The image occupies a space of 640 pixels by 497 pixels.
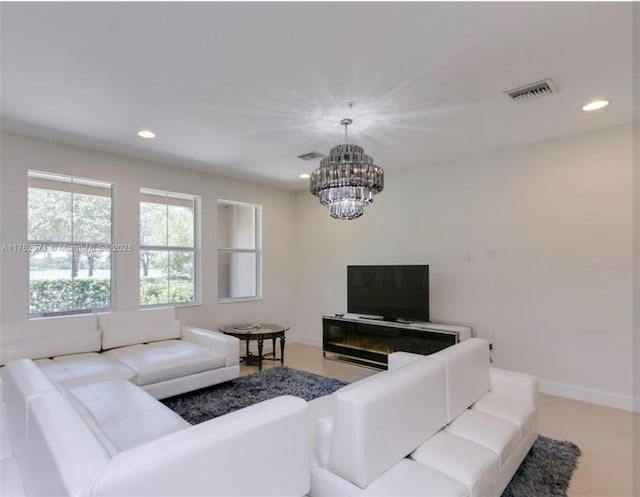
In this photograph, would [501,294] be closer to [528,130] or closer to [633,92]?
[528,130]

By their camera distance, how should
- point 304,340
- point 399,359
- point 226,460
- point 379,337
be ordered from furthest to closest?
point 304,340
point 379,337
point 399,359
point 226,460

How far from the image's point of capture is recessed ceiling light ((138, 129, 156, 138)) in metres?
3.53

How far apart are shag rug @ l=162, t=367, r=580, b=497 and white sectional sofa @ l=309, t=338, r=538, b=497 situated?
0.18 m

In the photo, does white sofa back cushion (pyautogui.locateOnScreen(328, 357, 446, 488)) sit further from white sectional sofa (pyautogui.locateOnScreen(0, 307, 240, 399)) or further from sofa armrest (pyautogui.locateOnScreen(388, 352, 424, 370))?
white sectional sofa (pyautogui.locateOnScreen(0, 307, 240, 399))

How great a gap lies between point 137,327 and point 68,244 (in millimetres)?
1209

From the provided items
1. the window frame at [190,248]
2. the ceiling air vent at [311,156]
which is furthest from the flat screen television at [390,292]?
the window frame at [190,248]

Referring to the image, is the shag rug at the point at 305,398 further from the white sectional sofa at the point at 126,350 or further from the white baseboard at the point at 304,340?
the white baseboard at the point at 304,340

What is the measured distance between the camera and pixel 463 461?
1.72m

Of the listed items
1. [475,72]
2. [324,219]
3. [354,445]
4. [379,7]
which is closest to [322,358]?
[324,219]

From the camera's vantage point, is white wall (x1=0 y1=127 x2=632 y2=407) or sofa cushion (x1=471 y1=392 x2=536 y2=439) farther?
white wall (x1=0 y1=127 x2=632 y2=407)

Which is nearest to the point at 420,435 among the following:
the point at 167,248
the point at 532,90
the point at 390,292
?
the point at 532,90

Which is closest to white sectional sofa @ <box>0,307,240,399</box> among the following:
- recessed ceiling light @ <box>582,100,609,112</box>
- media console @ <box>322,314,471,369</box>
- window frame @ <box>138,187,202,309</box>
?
window frame @ <box>138,187,202,309</box>

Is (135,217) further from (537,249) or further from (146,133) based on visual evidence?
(537,249)

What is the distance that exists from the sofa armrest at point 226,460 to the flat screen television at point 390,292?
3253 mm
